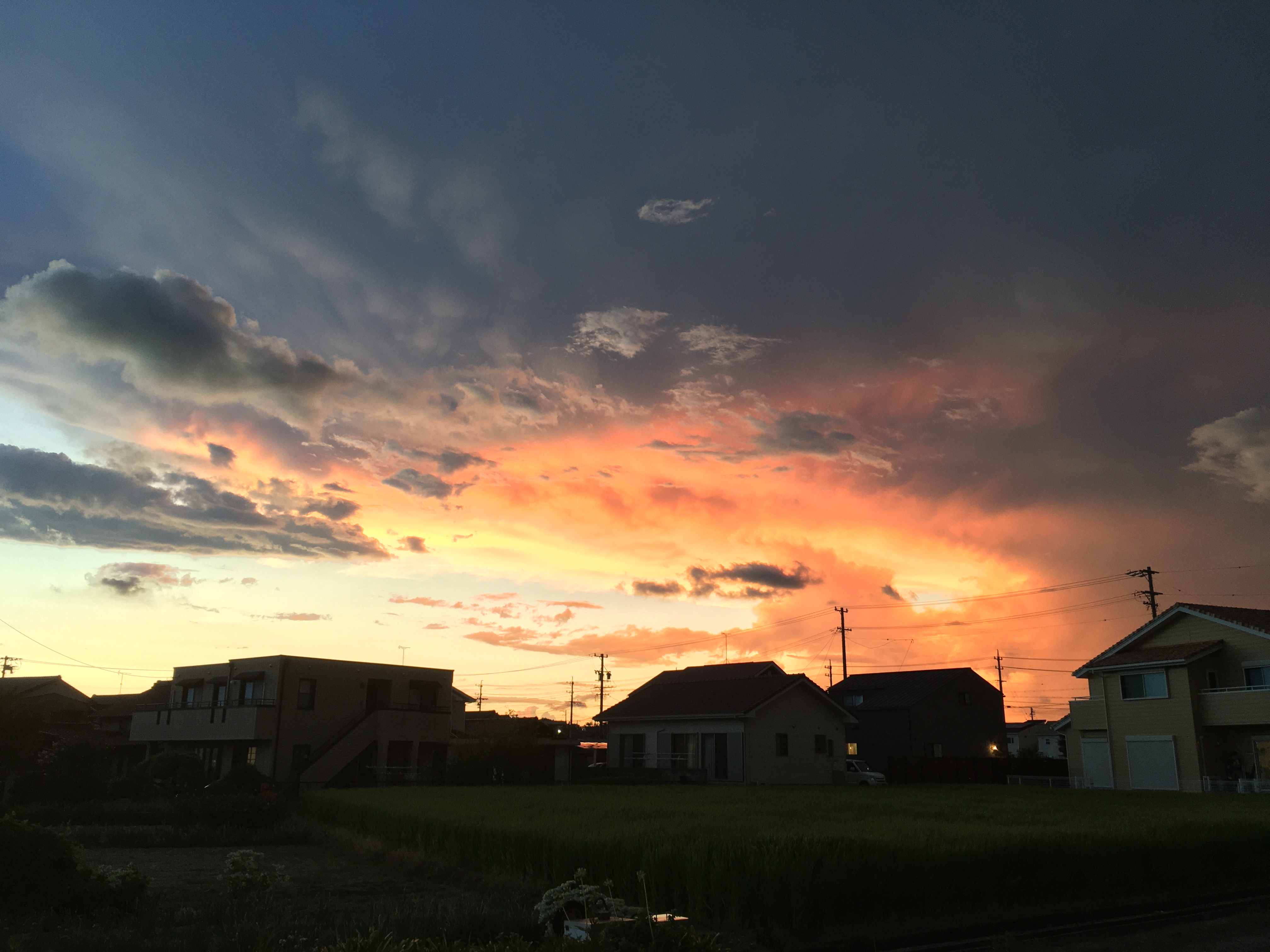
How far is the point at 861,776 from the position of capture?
50.0 meters

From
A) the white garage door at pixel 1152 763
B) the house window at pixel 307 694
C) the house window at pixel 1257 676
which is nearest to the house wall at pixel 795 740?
the white garage door at pixel 1152 763

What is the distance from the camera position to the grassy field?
10.4 metres

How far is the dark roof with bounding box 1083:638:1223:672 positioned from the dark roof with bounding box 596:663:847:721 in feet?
45.7

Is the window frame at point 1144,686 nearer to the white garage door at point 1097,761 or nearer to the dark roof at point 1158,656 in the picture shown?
the dark roof at point 1158,656

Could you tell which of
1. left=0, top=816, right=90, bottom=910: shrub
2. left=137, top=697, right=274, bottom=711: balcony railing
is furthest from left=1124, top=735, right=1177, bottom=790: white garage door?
left=0, top=816, right=90, bottom=910: shrub

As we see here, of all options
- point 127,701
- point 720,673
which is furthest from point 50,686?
point 720,673

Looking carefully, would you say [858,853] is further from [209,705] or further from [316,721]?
[209,705]

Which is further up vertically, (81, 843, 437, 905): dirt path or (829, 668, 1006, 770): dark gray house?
(829, 668, 1006, 770): dark gray house

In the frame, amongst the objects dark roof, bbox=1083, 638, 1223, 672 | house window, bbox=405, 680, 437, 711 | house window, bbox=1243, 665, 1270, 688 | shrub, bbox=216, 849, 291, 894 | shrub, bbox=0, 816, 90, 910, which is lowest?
shrub, bbox=216, 849, 291, 894

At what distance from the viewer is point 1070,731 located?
146 ft

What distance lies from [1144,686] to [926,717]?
2285cm

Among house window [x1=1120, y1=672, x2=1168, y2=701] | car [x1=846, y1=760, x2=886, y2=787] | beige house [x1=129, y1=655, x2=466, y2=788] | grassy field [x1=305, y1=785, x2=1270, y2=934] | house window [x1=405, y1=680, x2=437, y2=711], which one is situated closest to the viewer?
grassy field [x1=305, y1=785, x2=1270, y2=934]

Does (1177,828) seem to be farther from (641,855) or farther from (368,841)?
(368,841)

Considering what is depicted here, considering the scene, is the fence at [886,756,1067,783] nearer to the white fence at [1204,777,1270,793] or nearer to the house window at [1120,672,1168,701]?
the house window at [1120,672,1168,701]
